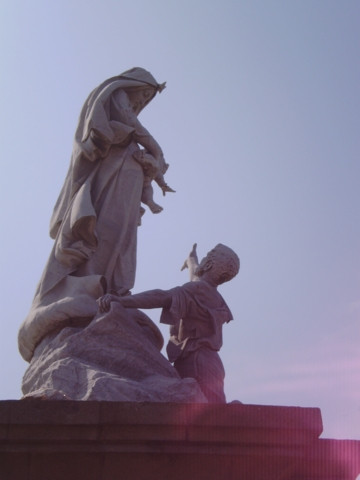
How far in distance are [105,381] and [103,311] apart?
2.92 ft

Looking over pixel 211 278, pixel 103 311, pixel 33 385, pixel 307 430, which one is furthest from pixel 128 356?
pixel 307 430

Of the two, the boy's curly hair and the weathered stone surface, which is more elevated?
the boy's curly hair

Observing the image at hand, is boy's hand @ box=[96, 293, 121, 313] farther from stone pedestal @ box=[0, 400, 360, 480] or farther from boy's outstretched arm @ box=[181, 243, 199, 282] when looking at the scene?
stone pedestal @ box=[0, 400, 360, 480]

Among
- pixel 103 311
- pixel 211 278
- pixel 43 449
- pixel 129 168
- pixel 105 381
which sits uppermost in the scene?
pixel 129 168

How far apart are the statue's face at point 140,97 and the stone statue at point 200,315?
223cm

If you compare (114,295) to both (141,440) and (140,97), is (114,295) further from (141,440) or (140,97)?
(140,97)

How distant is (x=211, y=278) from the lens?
6777 millimetres

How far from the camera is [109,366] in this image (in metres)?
5.70

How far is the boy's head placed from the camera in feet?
22.1

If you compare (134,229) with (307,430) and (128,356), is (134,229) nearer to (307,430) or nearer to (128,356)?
(128,356)

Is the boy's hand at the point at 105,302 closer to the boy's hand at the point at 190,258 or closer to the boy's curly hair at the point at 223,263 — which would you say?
the boy's curly hair at the point at 223,263

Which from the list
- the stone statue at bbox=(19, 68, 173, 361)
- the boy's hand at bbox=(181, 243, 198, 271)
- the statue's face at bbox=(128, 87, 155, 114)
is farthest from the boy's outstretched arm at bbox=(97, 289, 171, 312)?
the statue's face at bbox=(128, 87, 155, 114)

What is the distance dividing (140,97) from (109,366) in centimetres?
358

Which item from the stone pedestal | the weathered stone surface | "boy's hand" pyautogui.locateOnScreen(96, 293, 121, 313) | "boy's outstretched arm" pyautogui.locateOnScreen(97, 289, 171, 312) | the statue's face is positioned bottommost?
the stone pedestal
